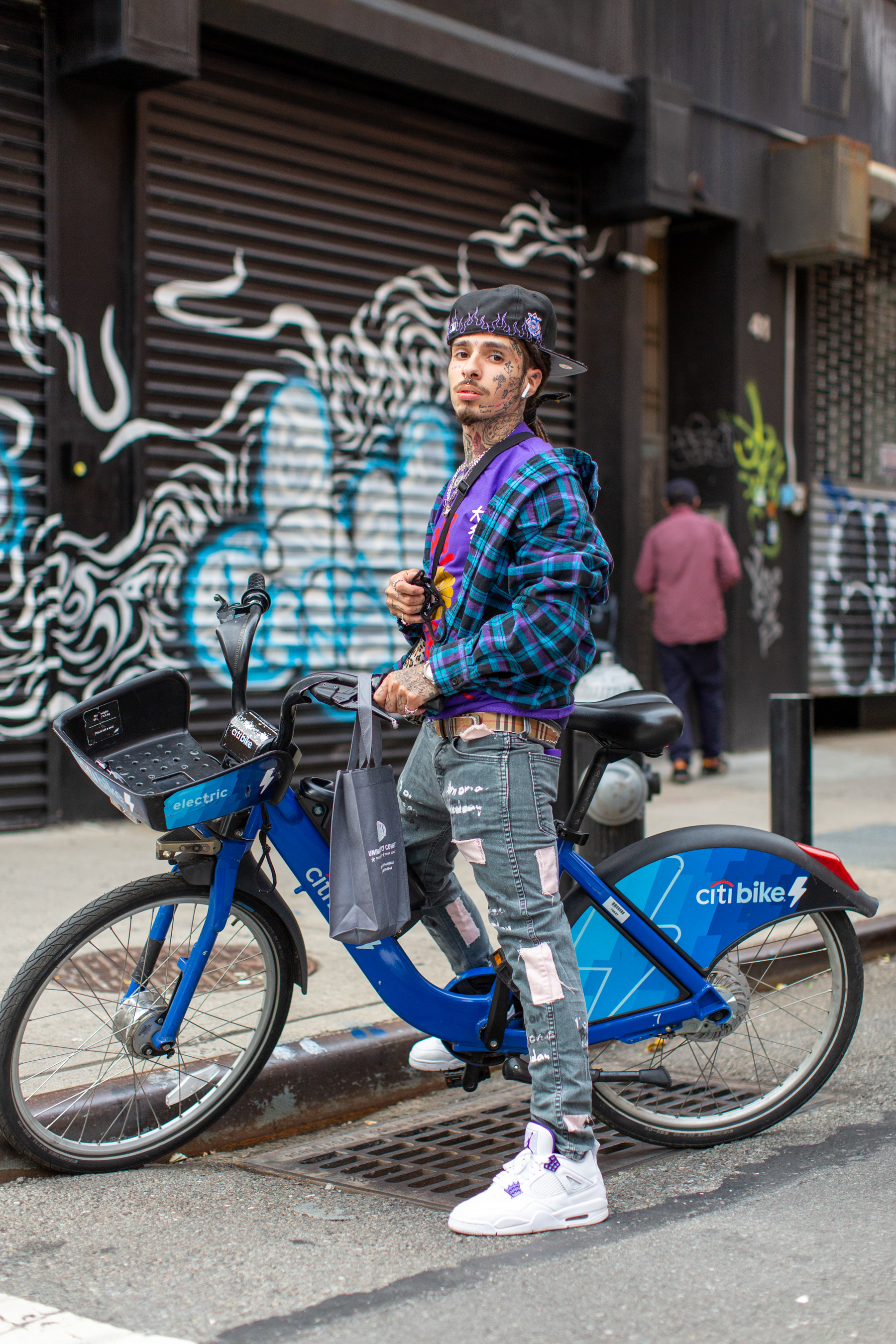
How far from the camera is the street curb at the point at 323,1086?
3795 millimetres

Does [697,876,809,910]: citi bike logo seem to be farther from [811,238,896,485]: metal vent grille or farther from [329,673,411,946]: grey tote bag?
[811,238,896,485]: metal vent grille

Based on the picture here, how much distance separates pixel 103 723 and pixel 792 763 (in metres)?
3.45

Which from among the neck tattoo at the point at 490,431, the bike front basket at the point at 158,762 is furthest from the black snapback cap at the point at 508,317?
the bike front basket at the point at 158,762

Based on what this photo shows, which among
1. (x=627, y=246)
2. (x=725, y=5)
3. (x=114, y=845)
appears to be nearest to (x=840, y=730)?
(x=627, y=246)

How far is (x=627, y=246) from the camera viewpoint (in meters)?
10.1

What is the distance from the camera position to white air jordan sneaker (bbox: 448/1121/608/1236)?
3053mm

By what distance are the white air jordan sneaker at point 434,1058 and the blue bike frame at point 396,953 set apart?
0.45ft

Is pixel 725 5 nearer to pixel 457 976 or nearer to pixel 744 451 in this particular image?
pixel 744 451

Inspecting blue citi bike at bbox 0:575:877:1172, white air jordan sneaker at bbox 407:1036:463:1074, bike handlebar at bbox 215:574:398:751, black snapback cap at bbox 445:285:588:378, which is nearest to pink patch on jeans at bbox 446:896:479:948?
blue citi bike at bbox 0:575:877:1172

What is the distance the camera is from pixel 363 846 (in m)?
3.13

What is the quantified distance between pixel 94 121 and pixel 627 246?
4.28 meters

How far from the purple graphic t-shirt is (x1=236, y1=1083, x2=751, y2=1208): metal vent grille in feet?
3.77

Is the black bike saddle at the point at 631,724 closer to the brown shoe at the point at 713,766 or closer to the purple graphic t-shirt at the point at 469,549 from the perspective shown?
the purple graphic t-shirt at the point at 469,549

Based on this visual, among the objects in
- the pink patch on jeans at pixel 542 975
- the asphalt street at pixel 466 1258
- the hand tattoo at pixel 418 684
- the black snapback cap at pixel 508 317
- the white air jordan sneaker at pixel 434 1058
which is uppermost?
the black snapback cap at pixel 508 317
